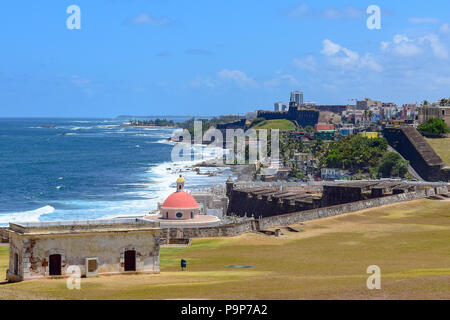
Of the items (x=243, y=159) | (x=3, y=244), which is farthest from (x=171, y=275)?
(x=243, y=159)

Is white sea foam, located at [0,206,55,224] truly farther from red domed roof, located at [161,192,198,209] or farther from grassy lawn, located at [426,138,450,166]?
grassy lawn, located at [426,138,450,166]

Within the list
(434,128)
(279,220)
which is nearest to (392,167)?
(434,128)

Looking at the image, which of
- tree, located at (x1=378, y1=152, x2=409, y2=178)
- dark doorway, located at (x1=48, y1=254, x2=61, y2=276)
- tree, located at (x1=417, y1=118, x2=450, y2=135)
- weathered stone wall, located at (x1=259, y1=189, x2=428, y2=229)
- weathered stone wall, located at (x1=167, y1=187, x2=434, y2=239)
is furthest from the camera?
tree, located at (x1=417, y1=118, x2=450, y2=135)

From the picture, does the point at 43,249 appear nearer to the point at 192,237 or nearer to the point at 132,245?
the point at 132,245

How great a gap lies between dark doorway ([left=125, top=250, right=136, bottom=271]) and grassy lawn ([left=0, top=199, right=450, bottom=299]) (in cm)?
76

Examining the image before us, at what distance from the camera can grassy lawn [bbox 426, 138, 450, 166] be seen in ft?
329

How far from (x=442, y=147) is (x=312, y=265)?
7616 cm

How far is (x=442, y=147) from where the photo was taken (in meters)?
106

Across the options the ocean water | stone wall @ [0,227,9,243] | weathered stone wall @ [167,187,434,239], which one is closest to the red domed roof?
weathered stone wall @ [167,187,434,239]

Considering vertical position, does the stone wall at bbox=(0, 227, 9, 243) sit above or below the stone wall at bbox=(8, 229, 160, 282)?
below

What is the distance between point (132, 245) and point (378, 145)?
85.2m

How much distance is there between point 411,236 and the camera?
44781 millimetres

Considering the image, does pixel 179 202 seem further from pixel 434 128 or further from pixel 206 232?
pixel 434 128

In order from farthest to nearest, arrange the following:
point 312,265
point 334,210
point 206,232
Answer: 1. point 334,210
2. point 206,232
3. point 312,265
